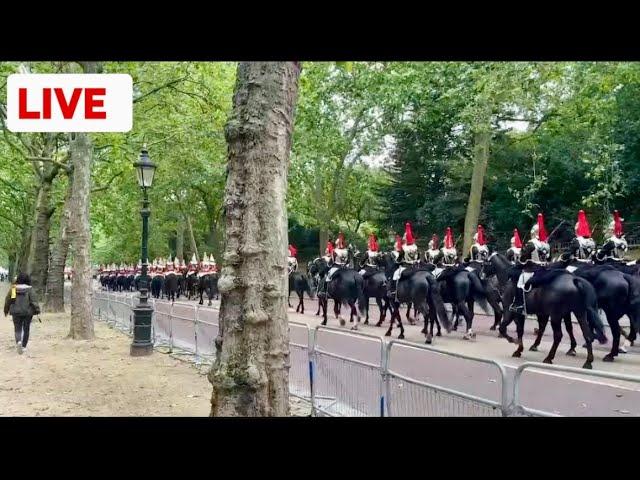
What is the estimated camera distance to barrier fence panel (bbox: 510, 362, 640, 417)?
397 centimetres

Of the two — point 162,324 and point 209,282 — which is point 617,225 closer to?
point 162,324

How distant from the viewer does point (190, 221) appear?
146 feet

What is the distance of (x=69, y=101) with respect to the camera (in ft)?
22.0

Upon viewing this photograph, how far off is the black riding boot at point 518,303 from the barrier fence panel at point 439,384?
6.50m

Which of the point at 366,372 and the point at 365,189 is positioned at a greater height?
the point at 365,189

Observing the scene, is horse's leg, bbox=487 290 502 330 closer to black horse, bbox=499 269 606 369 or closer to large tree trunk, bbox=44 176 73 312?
black horse, bbox=499 269 606 369

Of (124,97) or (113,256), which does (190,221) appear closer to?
(113,256)

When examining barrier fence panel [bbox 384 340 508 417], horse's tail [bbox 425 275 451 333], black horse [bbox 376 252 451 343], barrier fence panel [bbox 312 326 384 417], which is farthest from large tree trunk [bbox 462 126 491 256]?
barrier fence panel [bbox 384 340 508 417]

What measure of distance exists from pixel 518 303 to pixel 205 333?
5.63m

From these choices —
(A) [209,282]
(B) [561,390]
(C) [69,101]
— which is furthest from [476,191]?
(B) [561,390]
